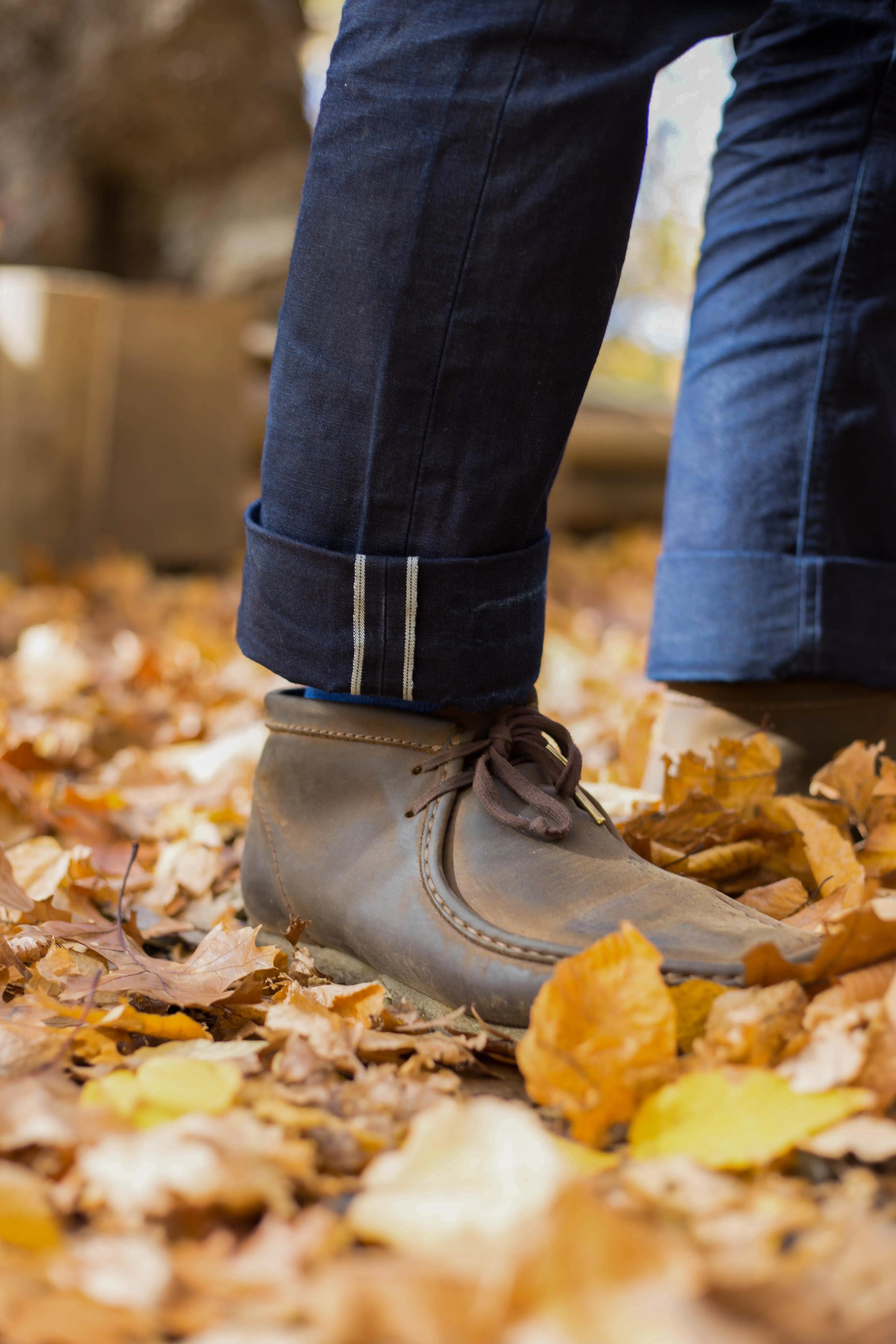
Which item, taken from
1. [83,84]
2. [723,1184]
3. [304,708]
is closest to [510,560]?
[304,708]

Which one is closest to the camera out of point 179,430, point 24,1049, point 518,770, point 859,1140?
point 859,1140

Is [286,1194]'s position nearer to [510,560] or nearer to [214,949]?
[214,949]

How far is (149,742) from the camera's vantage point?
1928 mm

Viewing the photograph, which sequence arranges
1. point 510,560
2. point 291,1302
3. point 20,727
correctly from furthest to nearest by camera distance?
point 20,727 → point 510,560 → point 291,1302

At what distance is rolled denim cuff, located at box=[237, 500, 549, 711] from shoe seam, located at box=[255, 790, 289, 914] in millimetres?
175

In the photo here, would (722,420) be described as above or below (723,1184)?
above

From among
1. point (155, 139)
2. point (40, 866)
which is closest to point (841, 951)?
point (40, 866)

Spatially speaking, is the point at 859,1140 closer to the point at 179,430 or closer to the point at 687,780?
the point at 687,780

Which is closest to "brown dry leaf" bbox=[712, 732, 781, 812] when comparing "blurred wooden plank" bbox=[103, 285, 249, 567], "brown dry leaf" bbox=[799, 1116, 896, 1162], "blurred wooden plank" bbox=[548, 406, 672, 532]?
"brown dry leaf" bbox=[799, 1116, 896, 1162]

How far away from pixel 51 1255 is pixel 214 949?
406 millimetres

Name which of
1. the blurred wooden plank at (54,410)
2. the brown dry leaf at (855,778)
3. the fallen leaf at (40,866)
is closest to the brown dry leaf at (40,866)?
the fallen leaf at (40,866)

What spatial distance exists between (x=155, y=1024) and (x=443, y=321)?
577 mm

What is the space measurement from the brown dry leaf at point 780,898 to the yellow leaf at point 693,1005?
0.30 meters

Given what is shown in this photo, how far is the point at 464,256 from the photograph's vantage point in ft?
2.92
